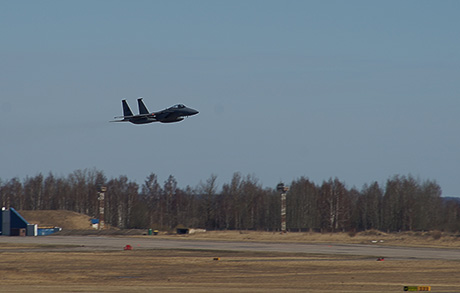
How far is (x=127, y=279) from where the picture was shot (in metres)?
47.4

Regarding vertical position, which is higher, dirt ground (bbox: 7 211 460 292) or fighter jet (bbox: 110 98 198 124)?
fighter jet (bbox: 110 98 198 124)

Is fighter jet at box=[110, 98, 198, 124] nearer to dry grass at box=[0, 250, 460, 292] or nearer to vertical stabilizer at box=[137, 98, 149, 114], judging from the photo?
vertical stabilizer at box=[137, 98, 149, 114]

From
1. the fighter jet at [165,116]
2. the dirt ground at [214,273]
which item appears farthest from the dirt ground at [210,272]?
the fighter jet at [165,116]

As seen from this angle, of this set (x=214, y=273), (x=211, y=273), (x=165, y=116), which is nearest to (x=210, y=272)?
(x=211, y=273)

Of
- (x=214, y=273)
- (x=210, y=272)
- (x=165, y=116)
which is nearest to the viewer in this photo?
(x=214, y=273)

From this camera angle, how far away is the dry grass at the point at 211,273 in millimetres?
41250

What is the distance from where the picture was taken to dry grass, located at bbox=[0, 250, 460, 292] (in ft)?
135

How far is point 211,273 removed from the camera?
169ft

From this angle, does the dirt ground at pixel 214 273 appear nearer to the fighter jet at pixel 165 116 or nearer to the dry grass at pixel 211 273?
the dry grass at pixel 211 273

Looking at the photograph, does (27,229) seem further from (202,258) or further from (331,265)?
(331,265)

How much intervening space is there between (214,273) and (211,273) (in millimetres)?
228

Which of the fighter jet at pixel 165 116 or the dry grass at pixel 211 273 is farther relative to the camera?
the fighter jet at pixel 165 116

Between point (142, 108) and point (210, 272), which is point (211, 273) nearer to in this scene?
point (210, 272)

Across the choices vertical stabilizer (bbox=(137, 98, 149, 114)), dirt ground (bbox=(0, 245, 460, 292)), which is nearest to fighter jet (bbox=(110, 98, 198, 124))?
vertical stabilizer (bbox=(137, 98, 149, 114))
